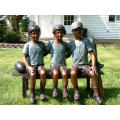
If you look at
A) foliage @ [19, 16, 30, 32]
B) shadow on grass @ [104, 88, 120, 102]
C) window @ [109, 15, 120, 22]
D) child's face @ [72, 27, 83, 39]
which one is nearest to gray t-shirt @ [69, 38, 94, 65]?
child's face @ [72, 27, 83, 39]

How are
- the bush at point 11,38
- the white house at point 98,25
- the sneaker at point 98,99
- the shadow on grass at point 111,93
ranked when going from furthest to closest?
the white house at point 98,25, the bush at point 11,38, the shadow on grass at point 111,93, the sneaker at point 98,99

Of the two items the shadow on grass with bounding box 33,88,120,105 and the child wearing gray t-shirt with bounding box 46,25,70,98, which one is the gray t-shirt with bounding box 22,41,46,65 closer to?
the child wearing gray t-shirt with bounding box 46,25,70,98

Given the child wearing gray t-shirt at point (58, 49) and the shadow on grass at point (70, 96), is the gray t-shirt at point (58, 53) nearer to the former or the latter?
the child wearing gray t-shirt at point (58, 49)

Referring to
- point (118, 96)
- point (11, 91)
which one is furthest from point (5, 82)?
point (118, 96)

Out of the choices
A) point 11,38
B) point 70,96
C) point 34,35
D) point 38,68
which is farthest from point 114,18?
point 38,68

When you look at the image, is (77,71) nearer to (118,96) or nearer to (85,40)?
(85,40)

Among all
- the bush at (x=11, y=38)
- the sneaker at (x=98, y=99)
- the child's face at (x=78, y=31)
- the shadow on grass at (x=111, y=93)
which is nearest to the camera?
the sneaker at (x=98, y=99)

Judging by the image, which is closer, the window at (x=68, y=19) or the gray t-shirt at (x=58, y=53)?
the gray t-shirt at (x=58, y=53)

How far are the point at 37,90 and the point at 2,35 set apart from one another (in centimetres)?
1082

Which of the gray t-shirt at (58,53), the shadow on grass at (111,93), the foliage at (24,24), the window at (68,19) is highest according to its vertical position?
the gray t-shirt at (58,53)

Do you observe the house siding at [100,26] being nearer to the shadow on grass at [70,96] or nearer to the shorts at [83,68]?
the shadow on grass at [70,96]

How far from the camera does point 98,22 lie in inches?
691

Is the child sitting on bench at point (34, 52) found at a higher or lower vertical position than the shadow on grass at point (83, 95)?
higher

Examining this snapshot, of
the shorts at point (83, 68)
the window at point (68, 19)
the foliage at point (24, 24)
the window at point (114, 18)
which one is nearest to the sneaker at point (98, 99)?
the shorts at point (83, 68)
